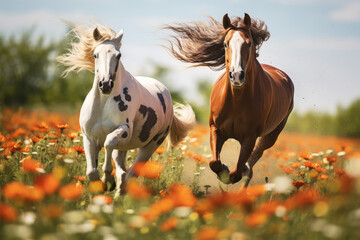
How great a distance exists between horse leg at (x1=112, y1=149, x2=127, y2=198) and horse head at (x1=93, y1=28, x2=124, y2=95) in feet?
4.38

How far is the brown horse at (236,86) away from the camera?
4.73 meters

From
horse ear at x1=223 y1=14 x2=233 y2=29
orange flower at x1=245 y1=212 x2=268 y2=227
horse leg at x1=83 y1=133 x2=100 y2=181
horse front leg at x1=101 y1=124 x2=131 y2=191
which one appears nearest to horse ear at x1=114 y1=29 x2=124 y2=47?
horse front leg at x1=101 y1=124 x2=131 y2=191

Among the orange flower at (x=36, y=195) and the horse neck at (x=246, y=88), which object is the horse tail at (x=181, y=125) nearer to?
the horse neck at (x=246, y=88)

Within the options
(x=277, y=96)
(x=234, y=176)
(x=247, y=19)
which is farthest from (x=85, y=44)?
(x=277, y=96)

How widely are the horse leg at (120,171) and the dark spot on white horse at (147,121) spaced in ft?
1.72

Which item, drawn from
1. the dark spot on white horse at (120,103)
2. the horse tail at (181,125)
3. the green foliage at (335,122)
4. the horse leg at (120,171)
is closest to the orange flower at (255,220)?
the dark spot on white horse at (120,103)

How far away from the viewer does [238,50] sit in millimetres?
4551

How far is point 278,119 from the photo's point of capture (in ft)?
20.3

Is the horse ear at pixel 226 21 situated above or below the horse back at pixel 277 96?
above

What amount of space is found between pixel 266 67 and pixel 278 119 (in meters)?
1.11

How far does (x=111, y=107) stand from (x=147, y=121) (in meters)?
0.68

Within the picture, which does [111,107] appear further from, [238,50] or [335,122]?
[335,122]

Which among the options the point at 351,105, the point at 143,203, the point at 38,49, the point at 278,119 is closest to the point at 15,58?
the point at 38,49

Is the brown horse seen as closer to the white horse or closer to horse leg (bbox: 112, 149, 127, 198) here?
the white horse
